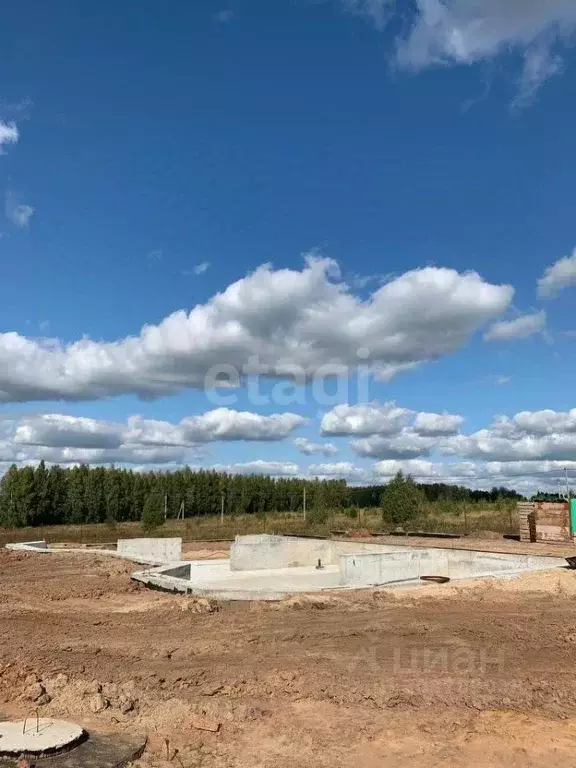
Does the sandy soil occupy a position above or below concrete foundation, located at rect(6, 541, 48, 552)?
above

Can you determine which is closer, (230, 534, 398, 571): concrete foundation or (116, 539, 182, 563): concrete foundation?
(230, 534, 398, 571): concrete foundation

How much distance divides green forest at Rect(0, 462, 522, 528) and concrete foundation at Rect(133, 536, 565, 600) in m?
20.1

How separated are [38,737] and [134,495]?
190 feet

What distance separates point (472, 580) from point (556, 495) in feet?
46.6

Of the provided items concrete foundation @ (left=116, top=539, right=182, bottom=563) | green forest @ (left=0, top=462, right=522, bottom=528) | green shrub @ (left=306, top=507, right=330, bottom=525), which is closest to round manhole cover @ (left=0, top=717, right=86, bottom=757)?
concrete foundation @ (left=116, top=539, right=182, bottom=563)

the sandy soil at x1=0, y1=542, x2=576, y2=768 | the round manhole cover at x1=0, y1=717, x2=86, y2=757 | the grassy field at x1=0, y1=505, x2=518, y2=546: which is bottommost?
the grassy field at x1=0, y1=505, x2=518, y2=546

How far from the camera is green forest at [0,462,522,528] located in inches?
2048

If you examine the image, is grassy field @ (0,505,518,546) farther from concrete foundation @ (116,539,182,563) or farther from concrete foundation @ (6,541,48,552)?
concrete foundation @ (6,541,48,552)

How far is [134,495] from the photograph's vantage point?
6069cm

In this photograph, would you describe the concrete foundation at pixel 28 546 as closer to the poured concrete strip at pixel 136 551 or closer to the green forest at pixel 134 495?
the poured concrete strip at pixel 136 551

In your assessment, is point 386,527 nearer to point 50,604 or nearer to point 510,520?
point 510,520

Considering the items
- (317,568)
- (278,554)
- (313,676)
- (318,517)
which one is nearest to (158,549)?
(278,554)

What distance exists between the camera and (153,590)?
13141 mm

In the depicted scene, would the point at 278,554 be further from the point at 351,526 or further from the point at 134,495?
the point at 134,495
